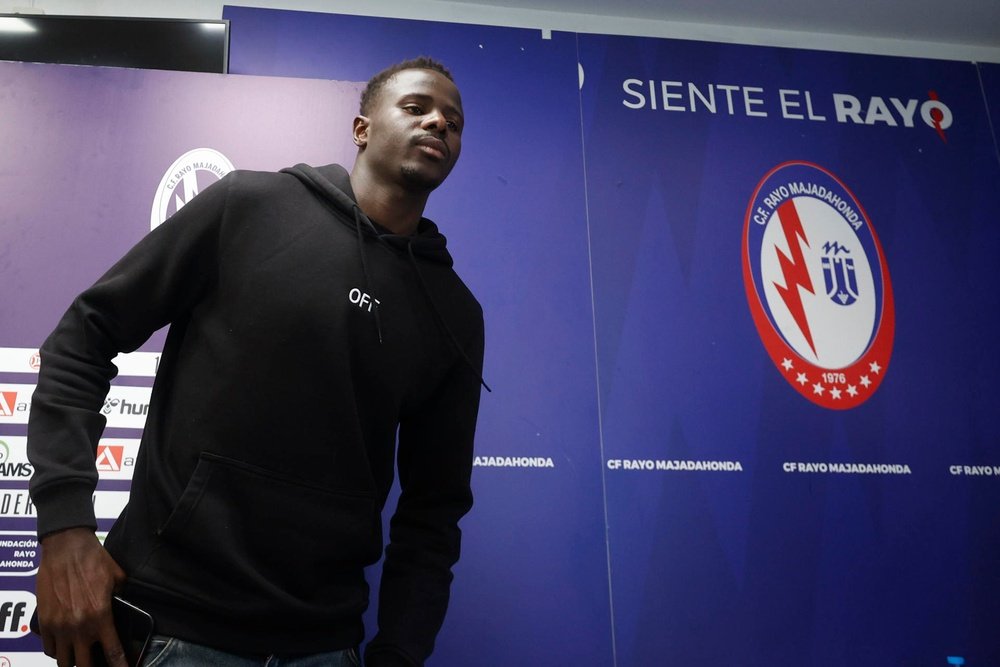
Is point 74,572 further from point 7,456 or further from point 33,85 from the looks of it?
point 33,85

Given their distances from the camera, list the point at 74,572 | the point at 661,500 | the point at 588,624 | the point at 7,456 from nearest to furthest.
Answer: the point at 74,572, the point at 7,456, the point at 588,624, the point at 661,500

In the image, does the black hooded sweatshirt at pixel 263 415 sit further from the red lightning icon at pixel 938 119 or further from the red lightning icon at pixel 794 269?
the red lightning icon at pixel 938 119

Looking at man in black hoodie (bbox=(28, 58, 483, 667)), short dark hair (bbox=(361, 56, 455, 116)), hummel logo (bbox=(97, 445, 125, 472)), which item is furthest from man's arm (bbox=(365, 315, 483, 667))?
hummel logo (bbox=(97, 445, 125, 472))

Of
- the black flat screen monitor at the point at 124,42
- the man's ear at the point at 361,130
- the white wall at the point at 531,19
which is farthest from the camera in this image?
the white wall at the point at 531,19

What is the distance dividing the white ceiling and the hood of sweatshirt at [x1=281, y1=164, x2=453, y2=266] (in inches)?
58.0

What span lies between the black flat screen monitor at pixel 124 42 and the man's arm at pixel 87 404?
4.26 ft

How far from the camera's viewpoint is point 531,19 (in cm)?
230

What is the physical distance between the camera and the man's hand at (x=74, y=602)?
2.55 feet

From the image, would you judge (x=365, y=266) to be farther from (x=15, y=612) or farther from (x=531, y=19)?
(x=531, y=19)

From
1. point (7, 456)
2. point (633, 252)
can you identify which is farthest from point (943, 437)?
point (7, 456)

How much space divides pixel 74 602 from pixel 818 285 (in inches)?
80.9

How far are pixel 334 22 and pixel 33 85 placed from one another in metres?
0.88

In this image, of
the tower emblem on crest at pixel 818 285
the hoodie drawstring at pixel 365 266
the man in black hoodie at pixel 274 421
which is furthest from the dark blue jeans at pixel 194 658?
the tower emblem on crest at pixel 818 285

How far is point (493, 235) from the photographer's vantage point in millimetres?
1962
